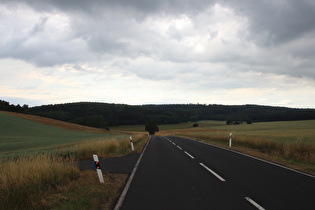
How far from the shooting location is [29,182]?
584cm

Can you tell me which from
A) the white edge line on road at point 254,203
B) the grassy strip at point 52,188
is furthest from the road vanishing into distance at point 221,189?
the grassy strip at point 52,188

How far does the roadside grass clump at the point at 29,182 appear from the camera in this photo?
4.81m

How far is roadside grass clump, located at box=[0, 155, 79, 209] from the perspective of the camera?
15.8 feet

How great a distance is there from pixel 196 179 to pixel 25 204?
4.85m

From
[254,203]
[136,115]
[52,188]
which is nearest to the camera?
[254,203]

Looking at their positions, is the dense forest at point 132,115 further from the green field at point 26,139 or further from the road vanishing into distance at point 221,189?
the road vanishing into distance at point 221,189

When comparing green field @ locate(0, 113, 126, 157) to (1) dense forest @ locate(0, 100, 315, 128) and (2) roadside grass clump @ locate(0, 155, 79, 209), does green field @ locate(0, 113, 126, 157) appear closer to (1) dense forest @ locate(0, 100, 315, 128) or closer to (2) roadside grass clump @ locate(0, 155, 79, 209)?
(2) roadside grass clump @ locate(0, 155, 79, 209)

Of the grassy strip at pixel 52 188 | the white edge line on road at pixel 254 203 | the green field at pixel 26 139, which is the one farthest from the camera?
the green field at pixel 26 139

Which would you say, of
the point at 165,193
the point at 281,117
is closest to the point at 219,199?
the point at 165,193

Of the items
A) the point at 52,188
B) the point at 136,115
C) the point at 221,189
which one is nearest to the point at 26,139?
the point at 52,188

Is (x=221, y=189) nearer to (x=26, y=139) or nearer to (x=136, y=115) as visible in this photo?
(x=26, y=139)

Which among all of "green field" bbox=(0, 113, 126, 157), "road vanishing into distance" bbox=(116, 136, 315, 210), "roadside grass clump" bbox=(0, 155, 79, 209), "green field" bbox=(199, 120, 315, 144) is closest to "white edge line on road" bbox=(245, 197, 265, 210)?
"road vanishing into distance" bbox=(116, 136, 315, 210)

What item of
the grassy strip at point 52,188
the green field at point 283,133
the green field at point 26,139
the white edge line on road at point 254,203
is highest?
the white edge line on road at point 254,203

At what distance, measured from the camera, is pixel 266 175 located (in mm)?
7113
